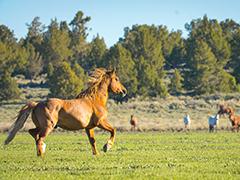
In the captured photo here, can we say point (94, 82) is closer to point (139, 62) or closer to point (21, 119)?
point (21, 119)

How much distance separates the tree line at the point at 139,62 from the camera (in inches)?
2667

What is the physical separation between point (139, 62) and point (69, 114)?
55.3m

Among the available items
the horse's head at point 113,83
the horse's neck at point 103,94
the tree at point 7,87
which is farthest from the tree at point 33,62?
the horse's neck at point 103,94

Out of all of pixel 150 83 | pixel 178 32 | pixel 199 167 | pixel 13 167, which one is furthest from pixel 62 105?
pixel 178 32

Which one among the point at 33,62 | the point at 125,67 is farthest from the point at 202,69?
the point at 33,62

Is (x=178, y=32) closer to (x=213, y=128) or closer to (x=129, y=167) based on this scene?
(x=213, y=128)

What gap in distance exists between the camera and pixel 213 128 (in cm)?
3772

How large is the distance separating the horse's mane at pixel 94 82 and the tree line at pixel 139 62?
146 ft

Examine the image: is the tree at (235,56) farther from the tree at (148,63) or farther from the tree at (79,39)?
the tree at (79,39)

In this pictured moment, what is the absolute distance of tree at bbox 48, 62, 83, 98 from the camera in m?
62.1

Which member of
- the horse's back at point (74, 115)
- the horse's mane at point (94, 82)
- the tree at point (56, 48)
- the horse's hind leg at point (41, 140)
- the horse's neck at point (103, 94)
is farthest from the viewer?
the tree at point (56, 48)

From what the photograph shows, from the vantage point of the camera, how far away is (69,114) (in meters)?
15.5

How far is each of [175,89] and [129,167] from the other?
6383 centimetres

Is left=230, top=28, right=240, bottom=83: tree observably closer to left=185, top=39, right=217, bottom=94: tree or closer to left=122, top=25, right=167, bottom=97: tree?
left=185, top=39, right=217, bottom=94: tree
